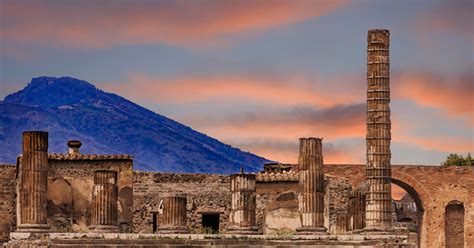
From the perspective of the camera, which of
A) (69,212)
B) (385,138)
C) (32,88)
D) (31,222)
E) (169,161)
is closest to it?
(31,222)

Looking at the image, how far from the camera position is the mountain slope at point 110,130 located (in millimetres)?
126375

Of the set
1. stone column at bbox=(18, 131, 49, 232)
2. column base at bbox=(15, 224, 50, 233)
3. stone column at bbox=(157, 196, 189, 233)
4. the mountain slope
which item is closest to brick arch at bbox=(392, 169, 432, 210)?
stone column at bbox=(157, 196, 189, 233)

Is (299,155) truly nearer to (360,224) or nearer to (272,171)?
(360,224)

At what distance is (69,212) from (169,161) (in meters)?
87.2

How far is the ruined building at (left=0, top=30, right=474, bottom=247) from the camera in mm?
34844

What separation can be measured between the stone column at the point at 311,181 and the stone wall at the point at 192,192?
6.58 metres

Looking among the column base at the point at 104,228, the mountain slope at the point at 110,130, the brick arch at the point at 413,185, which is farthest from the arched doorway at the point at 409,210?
the mountain slope at the point at 110,130

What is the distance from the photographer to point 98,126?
431 feet

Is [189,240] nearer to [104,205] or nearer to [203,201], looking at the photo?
[104,205]

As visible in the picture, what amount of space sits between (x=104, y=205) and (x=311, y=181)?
535 cm

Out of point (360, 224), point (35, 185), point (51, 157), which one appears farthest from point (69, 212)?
point (360, 224)

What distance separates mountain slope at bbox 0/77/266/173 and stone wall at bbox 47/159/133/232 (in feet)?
270

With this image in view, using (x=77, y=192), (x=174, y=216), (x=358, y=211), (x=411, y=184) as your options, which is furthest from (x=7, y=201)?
(x=411, y=184)

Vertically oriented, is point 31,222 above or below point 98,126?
below
